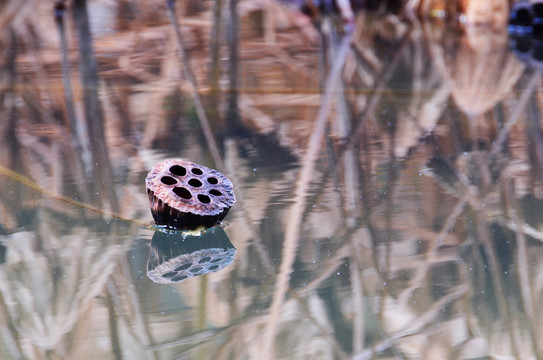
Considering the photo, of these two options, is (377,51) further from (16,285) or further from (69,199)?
(16,285)

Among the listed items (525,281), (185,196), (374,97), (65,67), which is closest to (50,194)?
(185,196)

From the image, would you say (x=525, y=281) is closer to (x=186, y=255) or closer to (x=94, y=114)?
(x=186, y=255)

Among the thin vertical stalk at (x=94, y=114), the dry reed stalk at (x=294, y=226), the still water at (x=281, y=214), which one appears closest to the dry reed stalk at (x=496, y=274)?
the still water at (x=281, y=214)

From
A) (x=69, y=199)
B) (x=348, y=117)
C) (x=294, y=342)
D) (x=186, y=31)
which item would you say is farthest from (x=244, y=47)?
(x=294, y=342)

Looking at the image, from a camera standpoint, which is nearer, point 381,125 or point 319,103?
point 381,125

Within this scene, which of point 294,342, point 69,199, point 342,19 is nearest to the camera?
point 294,342

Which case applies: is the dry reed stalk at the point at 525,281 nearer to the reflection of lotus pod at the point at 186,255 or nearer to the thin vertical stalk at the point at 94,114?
the reflection of lotus pod at the point at 186,255

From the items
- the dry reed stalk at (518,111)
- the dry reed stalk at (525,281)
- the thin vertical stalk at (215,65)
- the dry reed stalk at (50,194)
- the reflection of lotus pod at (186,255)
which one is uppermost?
the dry reed stalk at (525,281)
